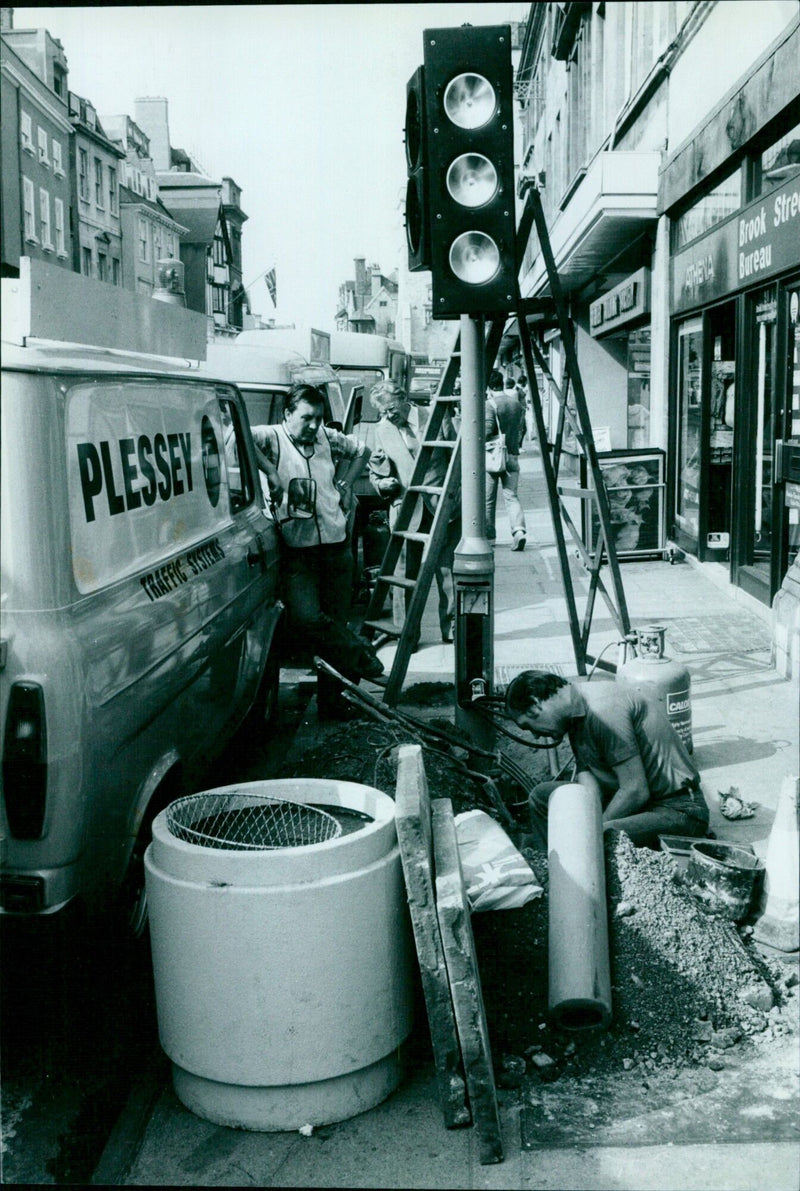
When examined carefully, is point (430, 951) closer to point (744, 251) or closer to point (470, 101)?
point (470, 101)

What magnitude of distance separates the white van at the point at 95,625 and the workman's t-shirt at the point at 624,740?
1373 millimetres

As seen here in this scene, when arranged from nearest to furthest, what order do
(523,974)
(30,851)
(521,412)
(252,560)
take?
1. (30,851)
2. (523,974)
3. (252,560)
4. (521,412)

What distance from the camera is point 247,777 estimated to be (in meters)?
5.64

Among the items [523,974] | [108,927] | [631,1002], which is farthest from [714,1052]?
[108,927]

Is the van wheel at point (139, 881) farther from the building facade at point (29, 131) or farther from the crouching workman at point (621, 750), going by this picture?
the building facade at point (29, 131)

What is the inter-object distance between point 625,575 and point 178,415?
483 cm

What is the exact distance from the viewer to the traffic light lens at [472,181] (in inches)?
187

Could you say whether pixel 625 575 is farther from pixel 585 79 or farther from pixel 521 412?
pixel 585 79

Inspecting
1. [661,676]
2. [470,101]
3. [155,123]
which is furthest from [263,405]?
[155,123]

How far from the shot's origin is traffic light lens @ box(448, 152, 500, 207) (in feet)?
15.6

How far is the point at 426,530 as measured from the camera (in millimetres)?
6852

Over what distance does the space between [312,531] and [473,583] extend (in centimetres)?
128

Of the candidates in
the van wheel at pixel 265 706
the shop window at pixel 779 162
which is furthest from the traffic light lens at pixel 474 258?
the shop window at pixel 779 162

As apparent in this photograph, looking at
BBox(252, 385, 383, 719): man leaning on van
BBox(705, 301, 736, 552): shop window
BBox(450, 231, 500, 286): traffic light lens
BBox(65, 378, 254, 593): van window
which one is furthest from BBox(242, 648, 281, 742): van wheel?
BBox(705, 301, 736, 552): shop window
